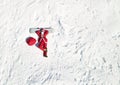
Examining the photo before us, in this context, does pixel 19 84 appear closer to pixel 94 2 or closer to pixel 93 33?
pixel 93 33

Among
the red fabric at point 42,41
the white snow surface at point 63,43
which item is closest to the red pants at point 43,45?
the red fabric at point 42,41

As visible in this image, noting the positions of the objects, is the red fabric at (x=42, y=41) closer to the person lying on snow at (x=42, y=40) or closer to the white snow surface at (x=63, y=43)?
the person lying on snow at (x=42, y=40)

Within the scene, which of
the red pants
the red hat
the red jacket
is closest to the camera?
the red pants

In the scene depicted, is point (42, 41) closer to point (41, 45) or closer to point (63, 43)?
point (41, 45)

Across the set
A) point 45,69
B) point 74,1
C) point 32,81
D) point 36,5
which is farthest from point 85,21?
point 32,81

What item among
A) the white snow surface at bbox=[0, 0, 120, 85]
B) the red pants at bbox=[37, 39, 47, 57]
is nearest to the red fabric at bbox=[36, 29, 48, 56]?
the red pants at bbox=[37, 39, 47, 57]

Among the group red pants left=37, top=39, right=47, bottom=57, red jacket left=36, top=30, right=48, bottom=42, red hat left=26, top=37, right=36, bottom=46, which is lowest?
red pants left=37, top=39, right=47, bottom=57

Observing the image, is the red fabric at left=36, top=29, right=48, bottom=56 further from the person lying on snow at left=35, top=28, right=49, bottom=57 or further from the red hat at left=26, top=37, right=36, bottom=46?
the red hat at left=26, top=37, right=36, bottom=46

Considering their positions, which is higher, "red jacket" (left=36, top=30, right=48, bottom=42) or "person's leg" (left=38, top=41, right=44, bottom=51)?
"red jacket" (left=36, top=30, right=48, bottom=42)
